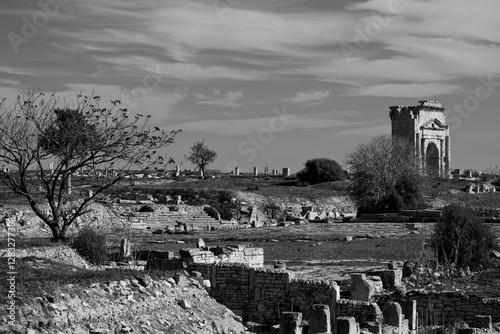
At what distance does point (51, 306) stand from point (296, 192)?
52.1m

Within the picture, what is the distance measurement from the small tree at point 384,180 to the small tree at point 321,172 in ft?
86.8

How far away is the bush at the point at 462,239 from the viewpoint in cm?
2336

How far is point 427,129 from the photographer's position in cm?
7969

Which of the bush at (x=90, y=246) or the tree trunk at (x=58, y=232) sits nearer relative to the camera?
the bush at (x=90, y=246)

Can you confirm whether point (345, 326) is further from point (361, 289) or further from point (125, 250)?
point (125, 250)

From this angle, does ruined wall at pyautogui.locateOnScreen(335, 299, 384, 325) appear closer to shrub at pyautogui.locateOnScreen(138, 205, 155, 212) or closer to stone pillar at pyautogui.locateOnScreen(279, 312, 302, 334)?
stone pillar at pyautogui.locateOnScreen(279, 312, 302, 334)

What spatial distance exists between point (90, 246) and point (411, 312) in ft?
31.9

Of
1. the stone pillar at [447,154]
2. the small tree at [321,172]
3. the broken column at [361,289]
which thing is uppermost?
the stone pillar at [447,154]

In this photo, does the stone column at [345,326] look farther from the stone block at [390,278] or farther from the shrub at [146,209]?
the shrub at [146,209]

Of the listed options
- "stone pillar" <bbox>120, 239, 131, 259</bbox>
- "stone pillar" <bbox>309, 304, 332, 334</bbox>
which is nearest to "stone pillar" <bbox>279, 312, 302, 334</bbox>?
"stone pillar" <bbox>309, 304, 332, 334</bbox>

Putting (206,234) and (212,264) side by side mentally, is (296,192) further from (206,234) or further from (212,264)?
(212,264)

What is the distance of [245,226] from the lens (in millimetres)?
46781

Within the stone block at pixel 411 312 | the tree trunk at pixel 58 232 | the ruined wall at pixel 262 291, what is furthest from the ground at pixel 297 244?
the stone block at pixel 411 312

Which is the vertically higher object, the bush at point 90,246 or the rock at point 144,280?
the bush at point 90,246
